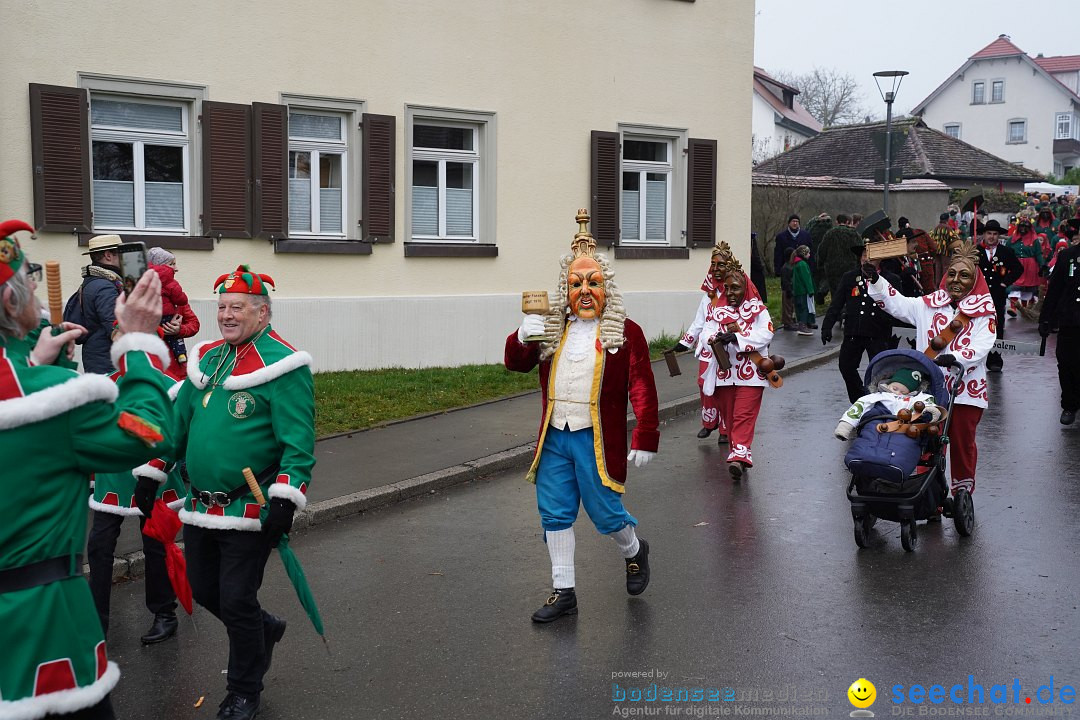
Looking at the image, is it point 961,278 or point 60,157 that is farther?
point 60,157

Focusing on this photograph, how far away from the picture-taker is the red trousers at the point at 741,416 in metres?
9.82

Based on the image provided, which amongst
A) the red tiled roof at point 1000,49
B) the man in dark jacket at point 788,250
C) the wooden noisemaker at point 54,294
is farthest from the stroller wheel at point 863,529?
the red tiled roof at point 1000,49

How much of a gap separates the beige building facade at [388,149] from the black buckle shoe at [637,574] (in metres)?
8.48

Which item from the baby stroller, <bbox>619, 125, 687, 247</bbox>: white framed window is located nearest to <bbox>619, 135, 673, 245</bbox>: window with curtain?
<bbox>619, 125, 687, 247</bbox>: white framed window

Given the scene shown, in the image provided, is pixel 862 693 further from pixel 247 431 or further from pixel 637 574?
pixel 247 431

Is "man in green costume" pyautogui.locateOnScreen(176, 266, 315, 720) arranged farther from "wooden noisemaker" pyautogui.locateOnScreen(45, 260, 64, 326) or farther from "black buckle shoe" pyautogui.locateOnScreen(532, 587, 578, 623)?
"black buckle shoe" pyautogui.locateOnScreen(532, 587, 578, 623)

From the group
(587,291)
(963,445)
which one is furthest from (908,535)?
(587,291)

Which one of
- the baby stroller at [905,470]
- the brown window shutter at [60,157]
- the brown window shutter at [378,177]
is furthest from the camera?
the brown window shutter at [378,177]

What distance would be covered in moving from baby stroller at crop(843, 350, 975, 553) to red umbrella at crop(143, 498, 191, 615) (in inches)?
162

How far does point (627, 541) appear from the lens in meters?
6.38

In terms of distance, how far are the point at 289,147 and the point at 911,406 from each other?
Answer: 371 inches

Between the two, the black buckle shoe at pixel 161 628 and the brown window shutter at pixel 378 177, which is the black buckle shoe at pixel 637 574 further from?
the brown window shutter at pixel 378 177

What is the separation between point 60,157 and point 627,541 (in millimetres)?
8981

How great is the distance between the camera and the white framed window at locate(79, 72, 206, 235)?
1317 cm
